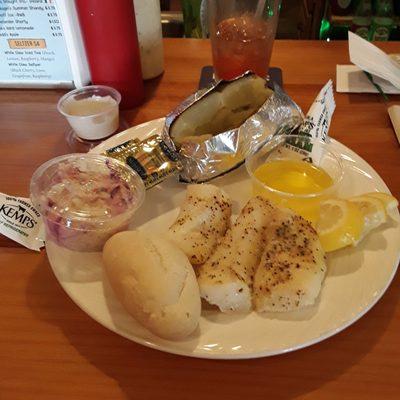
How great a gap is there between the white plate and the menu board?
586 millimetres

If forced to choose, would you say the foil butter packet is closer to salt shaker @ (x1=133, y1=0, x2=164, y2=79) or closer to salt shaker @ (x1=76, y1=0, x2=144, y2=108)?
salt shaker @ (x1=76, y1=0, x2=144, y2=108)

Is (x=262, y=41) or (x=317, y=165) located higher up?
(x=262, y=41)

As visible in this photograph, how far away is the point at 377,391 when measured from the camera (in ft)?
1.77

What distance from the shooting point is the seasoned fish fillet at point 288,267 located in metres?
0.57

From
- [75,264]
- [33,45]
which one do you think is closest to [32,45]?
[33,45]

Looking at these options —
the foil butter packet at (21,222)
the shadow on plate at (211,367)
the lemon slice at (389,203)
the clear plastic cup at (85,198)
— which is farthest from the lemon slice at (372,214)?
the foil butter packet at (21,222)

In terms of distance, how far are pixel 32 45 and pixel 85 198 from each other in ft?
1.97

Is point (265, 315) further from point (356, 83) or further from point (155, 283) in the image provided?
point (356, 83)

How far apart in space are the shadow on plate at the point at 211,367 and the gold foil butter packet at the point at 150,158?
0.29 meters

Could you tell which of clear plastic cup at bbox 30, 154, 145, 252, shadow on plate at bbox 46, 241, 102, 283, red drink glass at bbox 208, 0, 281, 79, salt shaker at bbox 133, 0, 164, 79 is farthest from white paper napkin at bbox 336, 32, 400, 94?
shadow on plate at bbox 46, 241, 102, 283

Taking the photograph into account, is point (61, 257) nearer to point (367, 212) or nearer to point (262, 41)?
point (367, 212)

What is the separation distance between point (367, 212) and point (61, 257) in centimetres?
49

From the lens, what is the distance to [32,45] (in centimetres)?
107

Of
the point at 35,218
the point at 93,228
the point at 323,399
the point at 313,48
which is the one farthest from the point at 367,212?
the point at 313,48
